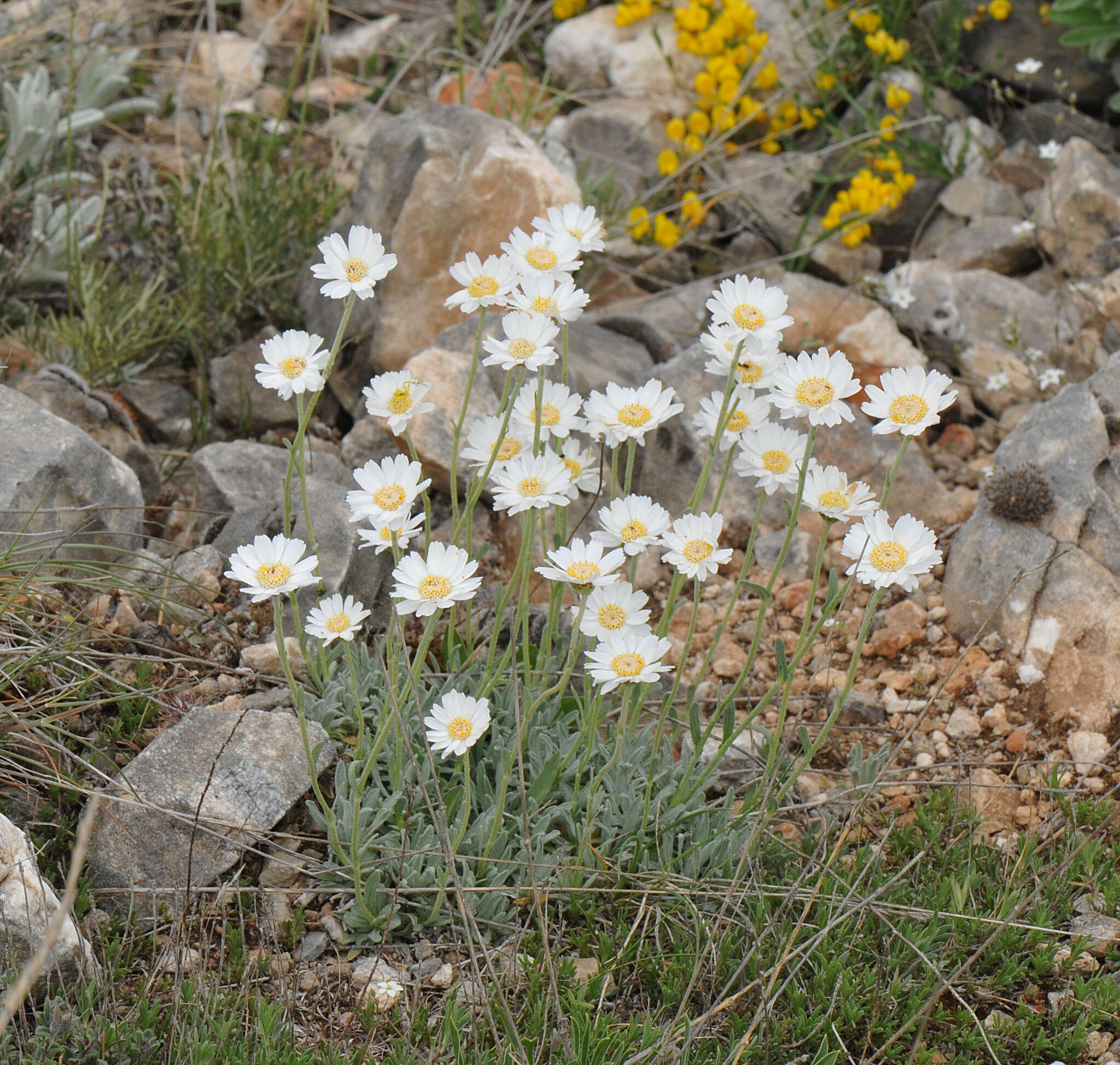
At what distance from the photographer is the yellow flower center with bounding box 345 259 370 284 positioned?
7.49ft

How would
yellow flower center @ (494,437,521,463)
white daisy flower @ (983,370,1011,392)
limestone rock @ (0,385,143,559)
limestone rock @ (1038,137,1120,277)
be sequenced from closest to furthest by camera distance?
1. yellow flower center @ (494,437,521,463)
2. limestone rock @ (0,385,143,559)
3. white daisy flower @ (983,370,1011,392)
4. limestone rock @ (1038,137,1120,277)

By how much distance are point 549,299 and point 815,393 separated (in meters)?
0.56

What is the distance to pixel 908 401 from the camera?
2242mm

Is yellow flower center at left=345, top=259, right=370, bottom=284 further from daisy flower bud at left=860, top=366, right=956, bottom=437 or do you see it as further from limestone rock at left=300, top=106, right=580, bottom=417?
limestone rock at left=300, top=106, right=580, bottom=417

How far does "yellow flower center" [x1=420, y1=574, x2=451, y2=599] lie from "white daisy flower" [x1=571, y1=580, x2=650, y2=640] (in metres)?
0.28

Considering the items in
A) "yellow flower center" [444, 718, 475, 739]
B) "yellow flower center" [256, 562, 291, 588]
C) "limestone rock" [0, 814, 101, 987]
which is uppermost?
"yellow flower center" [256, 562, 291, 588]

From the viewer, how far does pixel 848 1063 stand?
7.78 feet

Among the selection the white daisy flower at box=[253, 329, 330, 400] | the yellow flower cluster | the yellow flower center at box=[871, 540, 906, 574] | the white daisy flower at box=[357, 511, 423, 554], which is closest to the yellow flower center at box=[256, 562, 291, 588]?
the white daisy flower at box=[357, 511, 423, 554]

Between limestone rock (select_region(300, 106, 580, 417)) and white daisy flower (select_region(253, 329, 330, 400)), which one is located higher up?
white daisy flower (select_region(253, 329, 330, 400))

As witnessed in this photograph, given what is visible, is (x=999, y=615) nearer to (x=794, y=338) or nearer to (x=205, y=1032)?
(x=794, y=338)

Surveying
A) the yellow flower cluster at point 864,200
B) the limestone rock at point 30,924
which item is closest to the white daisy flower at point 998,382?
the yellow flower cluster at point 864,200

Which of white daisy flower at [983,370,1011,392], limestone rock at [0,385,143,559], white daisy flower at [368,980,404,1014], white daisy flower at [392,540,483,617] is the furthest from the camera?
white daisy flower at [983,370,1011,392]

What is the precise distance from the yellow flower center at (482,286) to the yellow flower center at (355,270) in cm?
22

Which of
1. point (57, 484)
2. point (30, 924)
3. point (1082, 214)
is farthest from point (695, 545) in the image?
point (1082, 214)
